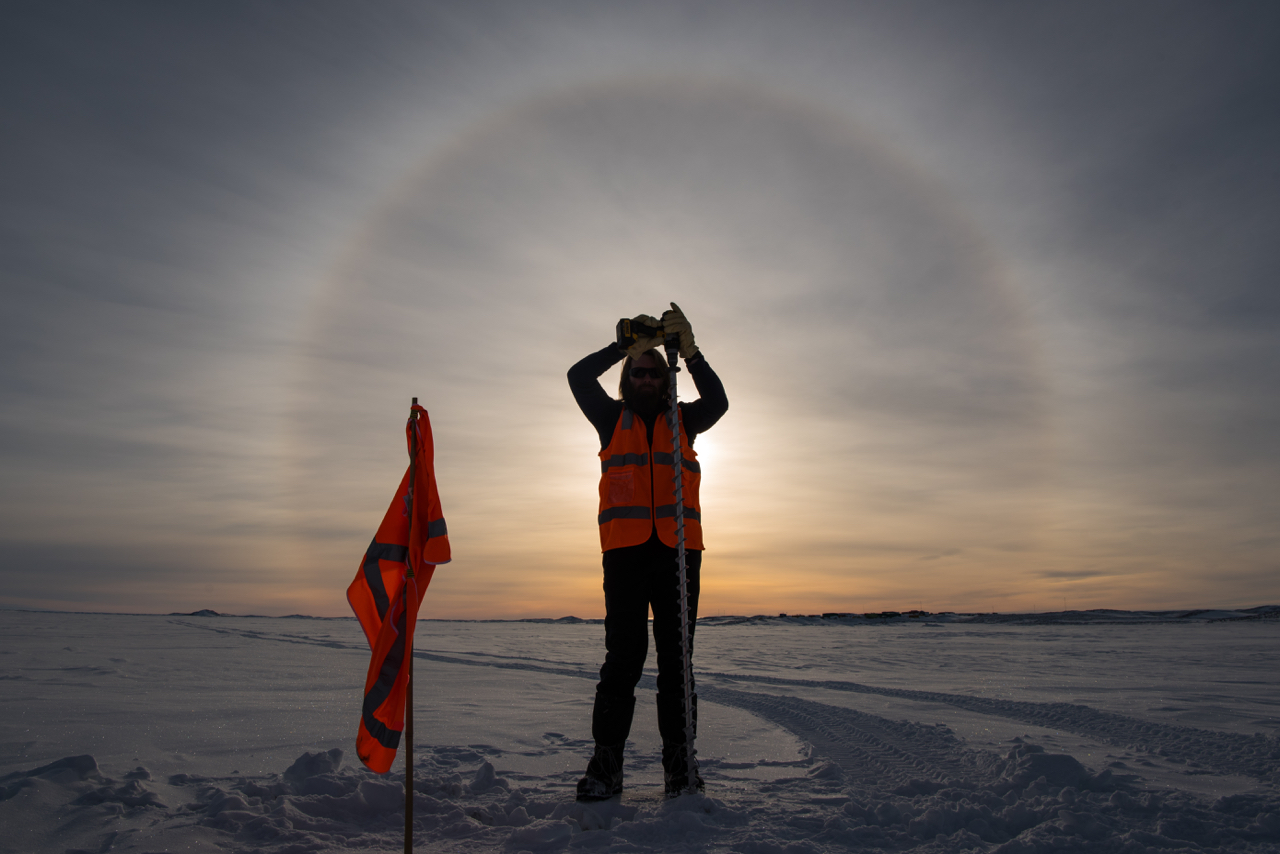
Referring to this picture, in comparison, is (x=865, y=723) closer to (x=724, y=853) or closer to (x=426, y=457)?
(x=724, y=853)

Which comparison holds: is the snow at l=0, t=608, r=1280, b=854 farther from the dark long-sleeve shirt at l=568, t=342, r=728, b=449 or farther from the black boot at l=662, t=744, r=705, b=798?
the dark long-sleeve shirt at l=568, t=342, r=728, b=449

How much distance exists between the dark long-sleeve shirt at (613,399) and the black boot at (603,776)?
161 cm

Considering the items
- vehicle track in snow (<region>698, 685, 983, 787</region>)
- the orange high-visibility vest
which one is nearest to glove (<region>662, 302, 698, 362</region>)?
the orange high-visibility vest

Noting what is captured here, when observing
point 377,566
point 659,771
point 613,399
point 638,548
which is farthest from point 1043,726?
point 377,566

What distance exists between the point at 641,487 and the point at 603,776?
1.44 m

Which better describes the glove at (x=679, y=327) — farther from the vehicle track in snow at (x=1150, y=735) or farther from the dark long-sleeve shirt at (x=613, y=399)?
the vehicle track in snow at (x=1150, y=735)

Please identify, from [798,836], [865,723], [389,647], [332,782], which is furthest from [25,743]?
[865,723]

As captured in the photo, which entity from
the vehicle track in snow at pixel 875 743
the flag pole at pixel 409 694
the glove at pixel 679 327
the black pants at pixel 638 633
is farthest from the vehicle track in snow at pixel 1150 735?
the flag pole at pixel 409 694

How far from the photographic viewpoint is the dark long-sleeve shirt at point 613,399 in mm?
3848

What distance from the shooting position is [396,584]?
9.18ft

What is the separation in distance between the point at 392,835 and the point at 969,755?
3278mm

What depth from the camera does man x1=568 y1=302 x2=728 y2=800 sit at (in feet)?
11.5

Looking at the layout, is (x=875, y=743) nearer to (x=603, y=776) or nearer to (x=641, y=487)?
(x=603, y=776)

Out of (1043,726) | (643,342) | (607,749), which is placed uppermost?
(643,342)
